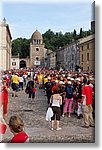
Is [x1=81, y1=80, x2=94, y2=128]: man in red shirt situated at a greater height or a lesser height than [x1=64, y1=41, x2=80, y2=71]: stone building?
lesser

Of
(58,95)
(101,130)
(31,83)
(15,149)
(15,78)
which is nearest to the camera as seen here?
(15,149)

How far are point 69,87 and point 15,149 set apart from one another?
123 inches

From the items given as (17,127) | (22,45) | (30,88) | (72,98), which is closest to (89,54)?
(30,88)

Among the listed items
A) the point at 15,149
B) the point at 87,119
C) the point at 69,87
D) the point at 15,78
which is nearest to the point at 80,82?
the point at 69,87

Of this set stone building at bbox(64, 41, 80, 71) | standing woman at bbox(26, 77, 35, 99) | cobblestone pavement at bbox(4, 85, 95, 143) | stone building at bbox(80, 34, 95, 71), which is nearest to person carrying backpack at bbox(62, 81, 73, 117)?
cobblestone pavement at bbox(4, 85, 95, 143)

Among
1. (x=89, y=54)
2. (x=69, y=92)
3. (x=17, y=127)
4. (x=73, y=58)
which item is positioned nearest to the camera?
(x=17, y=127)

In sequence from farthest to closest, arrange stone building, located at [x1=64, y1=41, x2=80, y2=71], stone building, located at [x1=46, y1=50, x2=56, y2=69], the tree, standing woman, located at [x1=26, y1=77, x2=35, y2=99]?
stone building, located at [x1=46, y1=50, x2=56, y2=69] < stone building, located at [x1=64, y1=41, x2=80, y2=71] < standing woman, located at [x1=26, y1=77, x2=35, y2=99] < the tree

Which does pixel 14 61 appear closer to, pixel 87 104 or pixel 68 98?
pixel 68 98

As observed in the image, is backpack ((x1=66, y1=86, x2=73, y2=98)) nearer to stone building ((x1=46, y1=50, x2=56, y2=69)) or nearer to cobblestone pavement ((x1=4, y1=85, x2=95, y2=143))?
cobblestone pavement ((x1=4, y1=85, x2=95, y2=143))

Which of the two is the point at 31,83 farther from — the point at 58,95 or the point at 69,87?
the point at 58,95

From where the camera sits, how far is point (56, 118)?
5695 millimetres

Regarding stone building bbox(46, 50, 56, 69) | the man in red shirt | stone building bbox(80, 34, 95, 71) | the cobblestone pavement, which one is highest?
stone building bbox(46, 50, 56, 69)

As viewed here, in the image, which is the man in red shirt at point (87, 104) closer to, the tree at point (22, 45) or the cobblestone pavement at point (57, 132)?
the cobblestone pavement at point (57, 132)

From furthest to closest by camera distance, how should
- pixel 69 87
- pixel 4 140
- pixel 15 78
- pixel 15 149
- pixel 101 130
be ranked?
pixel 15 78
pixel 69 87
pixel 4 140
pixel 101 130
pixel 15 149
